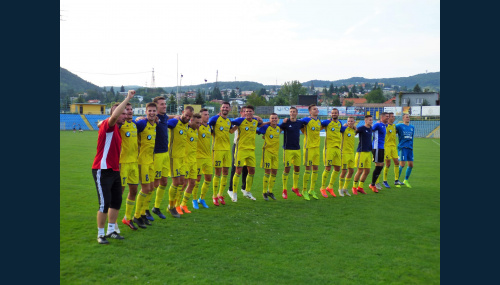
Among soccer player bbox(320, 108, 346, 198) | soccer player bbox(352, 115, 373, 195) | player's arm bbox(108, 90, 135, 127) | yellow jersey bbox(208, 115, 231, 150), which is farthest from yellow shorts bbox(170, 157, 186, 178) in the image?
soccer player bbox(352, 115, 373, 195)

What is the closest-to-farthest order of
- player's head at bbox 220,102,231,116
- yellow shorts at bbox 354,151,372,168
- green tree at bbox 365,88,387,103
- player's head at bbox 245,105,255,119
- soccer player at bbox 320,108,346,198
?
player's head at bbox 220,102,231,116
player's head at bbox 245,105,255,119
soccer player at bbox 320,108,346,198
yellow shorts at bbox 354,151,372,168
green tree at bbox 365,88,387,103

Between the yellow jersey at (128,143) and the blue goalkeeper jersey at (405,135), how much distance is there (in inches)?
371

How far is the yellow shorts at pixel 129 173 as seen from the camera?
670 cm

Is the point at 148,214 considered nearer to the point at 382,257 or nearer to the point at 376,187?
the point at 382,257

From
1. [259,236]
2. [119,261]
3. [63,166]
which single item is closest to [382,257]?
[259,236]

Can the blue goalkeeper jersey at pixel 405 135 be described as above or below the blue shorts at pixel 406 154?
above

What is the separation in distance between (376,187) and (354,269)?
721 centimetres

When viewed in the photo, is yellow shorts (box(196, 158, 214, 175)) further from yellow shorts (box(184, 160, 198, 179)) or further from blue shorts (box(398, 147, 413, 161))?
blue shorts (box(398, 147, 413, 161))

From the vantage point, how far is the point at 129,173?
6.81 metres

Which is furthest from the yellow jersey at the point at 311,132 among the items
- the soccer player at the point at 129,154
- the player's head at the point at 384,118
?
the soccer player at the point at 129,154

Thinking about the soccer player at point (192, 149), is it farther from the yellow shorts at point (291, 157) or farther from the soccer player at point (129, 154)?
the yellow shorts at point (291, 157)

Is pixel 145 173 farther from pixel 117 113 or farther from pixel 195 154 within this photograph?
pixel 117 113

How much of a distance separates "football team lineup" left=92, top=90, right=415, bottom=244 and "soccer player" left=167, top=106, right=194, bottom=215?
22 mm

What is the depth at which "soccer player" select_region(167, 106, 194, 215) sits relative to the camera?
7965mm
